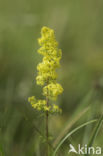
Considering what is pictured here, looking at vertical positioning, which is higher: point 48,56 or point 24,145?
point 48,56

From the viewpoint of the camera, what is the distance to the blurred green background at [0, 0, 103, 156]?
4.67ft

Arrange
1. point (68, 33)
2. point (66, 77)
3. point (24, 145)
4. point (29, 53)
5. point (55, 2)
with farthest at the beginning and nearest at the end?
1. point (55, 2)
2. point (68, 33)
3. point (29, 53)
4. point (66, 77)
5. point (24, 145)

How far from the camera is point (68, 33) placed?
324cm

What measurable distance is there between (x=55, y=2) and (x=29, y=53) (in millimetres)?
1561

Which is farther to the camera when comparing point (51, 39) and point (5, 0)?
point (5, 0)

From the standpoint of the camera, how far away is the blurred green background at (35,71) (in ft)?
4.67

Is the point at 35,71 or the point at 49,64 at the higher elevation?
the point at 35,71

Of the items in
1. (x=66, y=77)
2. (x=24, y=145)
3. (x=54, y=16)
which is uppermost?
(x=54, y=16)

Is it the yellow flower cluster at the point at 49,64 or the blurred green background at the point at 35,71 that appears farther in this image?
the blurred green background at the point at 35,71

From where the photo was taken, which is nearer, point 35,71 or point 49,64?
point 49,64

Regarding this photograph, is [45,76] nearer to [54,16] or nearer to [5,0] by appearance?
[54,16]

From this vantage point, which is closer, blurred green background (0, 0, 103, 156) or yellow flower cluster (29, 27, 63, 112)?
yellow flower cluster (29, 27, 63, 112)

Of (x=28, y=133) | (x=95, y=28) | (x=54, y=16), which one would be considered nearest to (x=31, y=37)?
(x=54, y=16)

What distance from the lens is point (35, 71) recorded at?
2295mm
